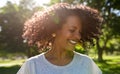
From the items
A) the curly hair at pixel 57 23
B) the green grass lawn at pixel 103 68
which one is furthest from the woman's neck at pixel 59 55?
the green grass lawn at pixel 103 68

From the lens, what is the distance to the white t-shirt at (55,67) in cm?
361

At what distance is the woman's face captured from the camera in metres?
3.64

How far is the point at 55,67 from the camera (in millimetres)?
3631

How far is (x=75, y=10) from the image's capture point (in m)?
3.80

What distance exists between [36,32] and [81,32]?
468 mm

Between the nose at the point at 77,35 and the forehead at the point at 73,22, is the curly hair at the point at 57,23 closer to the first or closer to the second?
the forehead at the point at 73,22

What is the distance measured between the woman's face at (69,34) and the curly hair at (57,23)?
58 mm

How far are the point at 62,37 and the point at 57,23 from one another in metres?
0.19

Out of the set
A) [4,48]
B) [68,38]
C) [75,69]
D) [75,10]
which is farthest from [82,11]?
[4,48]

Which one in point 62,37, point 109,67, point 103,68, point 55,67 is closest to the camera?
point 55,67

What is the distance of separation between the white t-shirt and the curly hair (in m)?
0.25

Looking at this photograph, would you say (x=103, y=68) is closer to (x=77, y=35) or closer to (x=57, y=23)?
(x=57, y=23)

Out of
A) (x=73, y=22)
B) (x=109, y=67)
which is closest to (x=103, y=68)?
(x=109, y=67)

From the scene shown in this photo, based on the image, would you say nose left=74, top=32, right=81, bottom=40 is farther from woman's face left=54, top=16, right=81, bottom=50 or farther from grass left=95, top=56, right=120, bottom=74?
grass left=95, top=56, right=120, bottom=74
